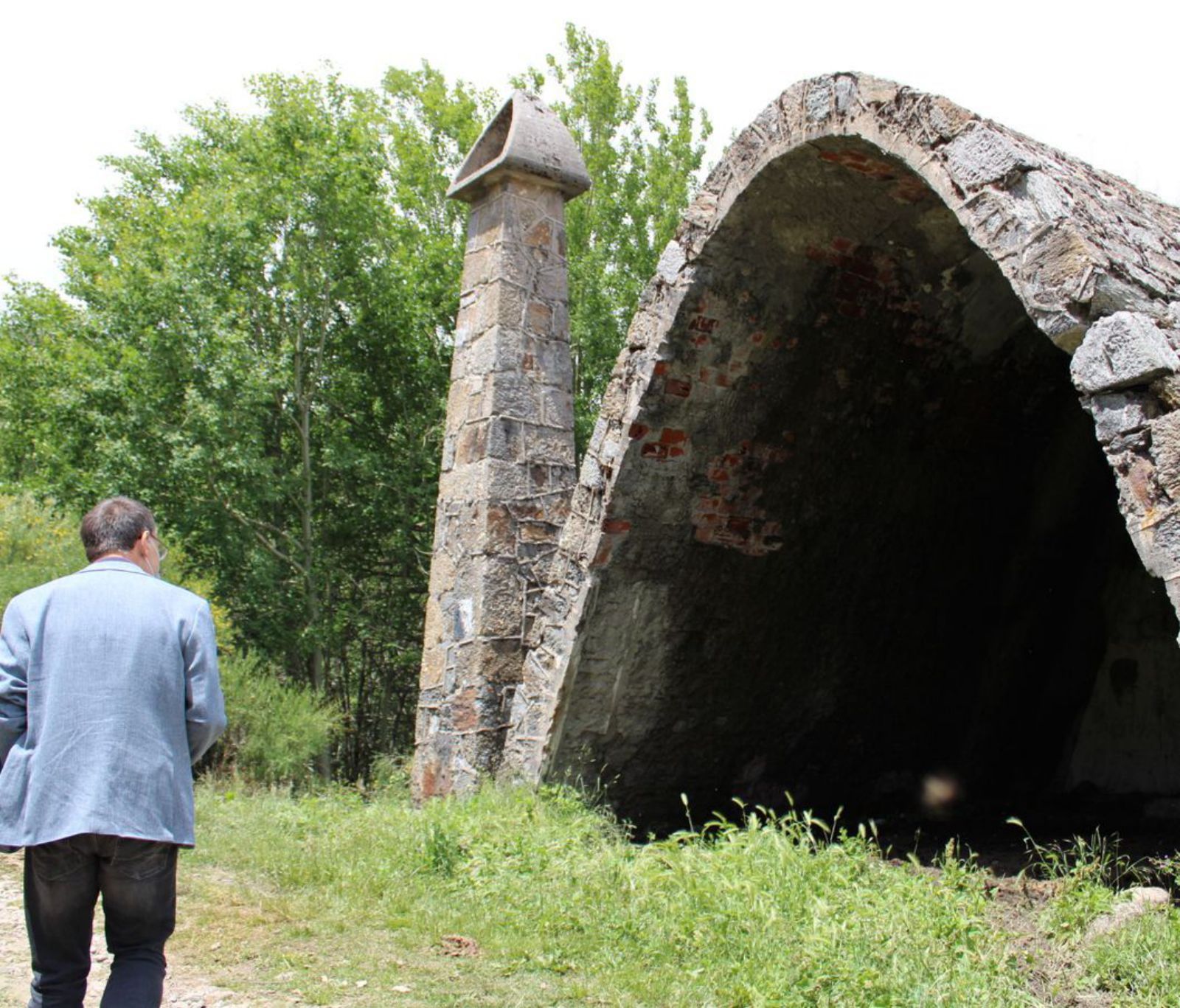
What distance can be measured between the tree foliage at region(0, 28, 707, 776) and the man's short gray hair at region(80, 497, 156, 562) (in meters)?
11.4

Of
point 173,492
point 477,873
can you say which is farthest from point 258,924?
point 173,492

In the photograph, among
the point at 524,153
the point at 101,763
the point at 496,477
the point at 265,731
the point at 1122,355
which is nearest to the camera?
the point at 101,763

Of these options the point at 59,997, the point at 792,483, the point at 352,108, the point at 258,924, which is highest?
the point at 352,108

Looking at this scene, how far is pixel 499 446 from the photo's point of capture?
7.46 metres

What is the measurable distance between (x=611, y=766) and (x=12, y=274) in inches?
741

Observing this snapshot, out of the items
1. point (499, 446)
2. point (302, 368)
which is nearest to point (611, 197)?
point (302, 368)

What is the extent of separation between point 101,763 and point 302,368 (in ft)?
45.2

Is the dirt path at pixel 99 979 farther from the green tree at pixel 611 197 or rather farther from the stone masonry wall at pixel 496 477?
the green tree at pixel 611 197

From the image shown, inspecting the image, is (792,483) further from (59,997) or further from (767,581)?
(59,997)

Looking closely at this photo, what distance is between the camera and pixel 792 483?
6.93 meters

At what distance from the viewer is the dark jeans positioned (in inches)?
120

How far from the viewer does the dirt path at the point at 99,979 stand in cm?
393

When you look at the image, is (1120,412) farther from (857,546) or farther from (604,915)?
(857,546)

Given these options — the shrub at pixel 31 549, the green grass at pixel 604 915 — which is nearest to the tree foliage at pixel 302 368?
the shrub at pixel 31 549
